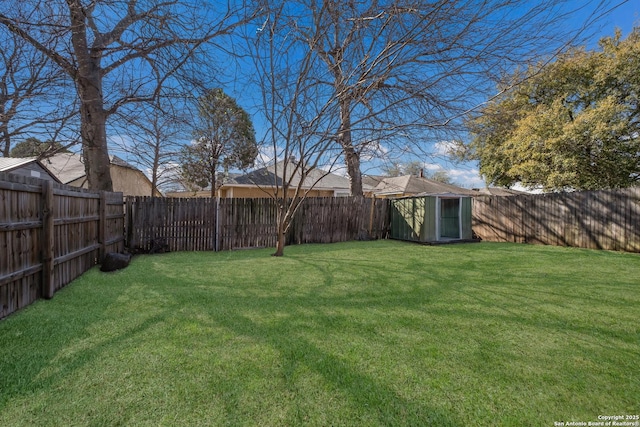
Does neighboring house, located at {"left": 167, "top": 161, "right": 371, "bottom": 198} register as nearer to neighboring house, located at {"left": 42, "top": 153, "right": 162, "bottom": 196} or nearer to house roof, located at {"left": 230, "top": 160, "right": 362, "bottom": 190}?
house roof, located at {"left": 230, "top": 160, "right": 362, "bottom": 190}

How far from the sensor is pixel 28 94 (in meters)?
3.53

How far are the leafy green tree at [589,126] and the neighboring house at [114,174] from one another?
52.7 ft

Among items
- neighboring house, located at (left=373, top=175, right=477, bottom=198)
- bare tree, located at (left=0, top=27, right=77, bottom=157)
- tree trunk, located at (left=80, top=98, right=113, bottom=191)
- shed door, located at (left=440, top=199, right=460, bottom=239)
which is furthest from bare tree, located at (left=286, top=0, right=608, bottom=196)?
neighboring house, located at (left=373, top=175, right=477, bottom=198)

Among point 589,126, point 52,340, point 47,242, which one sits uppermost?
point 589,126

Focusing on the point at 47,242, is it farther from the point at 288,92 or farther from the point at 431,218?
the point at 431,218

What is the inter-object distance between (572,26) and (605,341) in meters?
2.97

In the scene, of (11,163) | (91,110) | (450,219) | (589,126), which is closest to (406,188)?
(450,219)

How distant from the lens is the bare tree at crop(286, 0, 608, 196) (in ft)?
10.1

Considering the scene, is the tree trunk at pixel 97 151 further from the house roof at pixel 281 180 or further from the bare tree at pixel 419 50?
the house roof at pixel 281 180

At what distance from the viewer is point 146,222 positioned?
7.09 meters

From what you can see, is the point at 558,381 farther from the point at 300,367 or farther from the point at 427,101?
the point at 427,101

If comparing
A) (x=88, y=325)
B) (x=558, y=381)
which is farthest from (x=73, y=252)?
(x=558, y=381)

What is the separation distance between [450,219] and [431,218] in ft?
6.96

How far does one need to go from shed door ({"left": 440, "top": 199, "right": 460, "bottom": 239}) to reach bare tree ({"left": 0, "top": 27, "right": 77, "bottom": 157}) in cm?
1036
